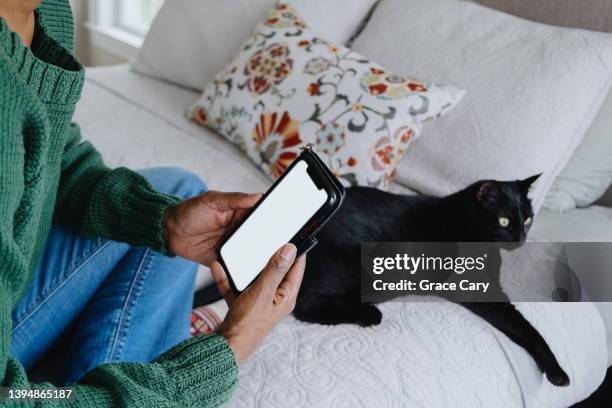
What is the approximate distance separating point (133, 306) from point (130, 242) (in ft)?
0.29

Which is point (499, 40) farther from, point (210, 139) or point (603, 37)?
point (210, 139)

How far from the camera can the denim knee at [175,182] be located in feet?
3.21

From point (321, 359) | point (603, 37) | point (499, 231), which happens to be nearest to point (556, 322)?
point (499, 231)

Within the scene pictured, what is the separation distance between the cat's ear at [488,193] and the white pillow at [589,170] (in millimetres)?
→ 231

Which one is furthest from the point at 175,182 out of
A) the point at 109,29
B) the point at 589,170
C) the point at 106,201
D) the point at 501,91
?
the point at 109,29

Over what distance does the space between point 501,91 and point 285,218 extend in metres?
0.56

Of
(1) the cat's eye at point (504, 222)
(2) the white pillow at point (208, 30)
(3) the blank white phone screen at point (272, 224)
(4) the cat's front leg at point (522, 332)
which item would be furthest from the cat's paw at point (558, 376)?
(2) the white pillow at point (208, 30)

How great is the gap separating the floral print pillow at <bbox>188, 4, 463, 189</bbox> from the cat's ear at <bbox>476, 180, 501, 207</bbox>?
0.74ft

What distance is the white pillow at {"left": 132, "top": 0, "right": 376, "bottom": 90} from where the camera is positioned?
1472mm

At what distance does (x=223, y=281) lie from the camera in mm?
771

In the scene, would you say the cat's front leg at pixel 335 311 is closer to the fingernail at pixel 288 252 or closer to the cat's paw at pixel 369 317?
the cat's paw at pixel 369 317

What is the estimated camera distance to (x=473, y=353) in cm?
84

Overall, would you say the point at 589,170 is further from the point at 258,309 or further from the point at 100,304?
the point at 100,304

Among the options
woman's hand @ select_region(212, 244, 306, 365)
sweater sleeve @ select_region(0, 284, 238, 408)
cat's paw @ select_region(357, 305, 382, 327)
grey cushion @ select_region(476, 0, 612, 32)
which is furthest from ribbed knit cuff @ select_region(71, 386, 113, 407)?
grey cushion @ select_region(476, 0, 612, 32)
